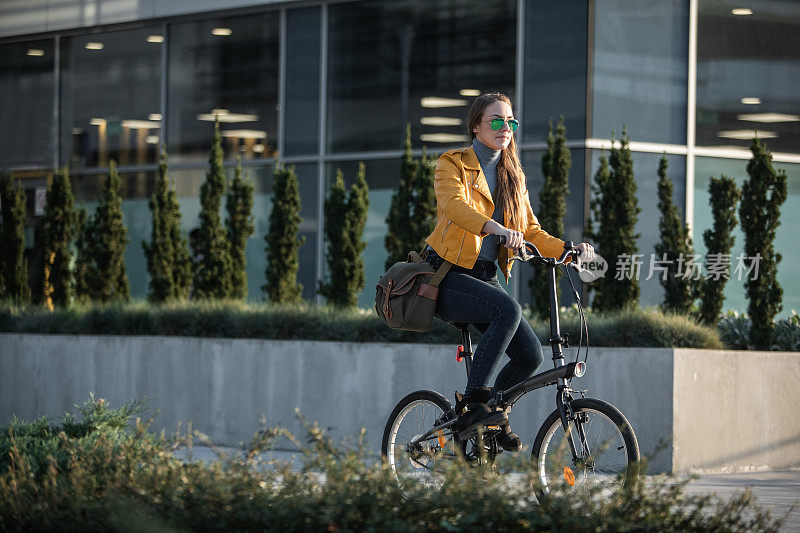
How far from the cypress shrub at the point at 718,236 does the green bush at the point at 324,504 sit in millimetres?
6662

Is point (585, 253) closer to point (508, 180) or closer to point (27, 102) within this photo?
point (508, 180)

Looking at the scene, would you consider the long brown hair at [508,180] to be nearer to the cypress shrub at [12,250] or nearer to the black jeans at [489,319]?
the black jeans at [489,319]

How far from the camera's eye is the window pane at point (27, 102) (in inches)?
685

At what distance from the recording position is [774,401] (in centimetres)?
864

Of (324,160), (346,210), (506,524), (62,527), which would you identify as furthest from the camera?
(324,160)

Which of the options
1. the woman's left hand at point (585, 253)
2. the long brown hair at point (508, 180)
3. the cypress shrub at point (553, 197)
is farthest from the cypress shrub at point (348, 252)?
the woman's left hand at point (585, 253)

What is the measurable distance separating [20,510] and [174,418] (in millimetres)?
5919

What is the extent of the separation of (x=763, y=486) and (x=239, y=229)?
6692 mm

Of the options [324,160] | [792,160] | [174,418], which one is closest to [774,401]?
[174,418]

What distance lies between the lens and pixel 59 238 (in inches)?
544

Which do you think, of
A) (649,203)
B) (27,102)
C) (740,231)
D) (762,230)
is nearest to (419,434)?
(762,230)

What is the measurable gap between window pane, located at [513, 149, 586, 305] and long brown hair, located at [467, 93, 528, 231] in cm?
689

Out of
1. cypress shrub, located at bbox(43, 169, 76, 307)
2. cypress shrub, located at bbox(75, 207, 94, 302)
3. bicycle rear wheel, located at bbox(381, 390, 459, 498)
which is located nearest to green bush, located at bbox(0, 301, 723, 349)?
cypress shrub, located at bbox(75, 207, 94, 302)

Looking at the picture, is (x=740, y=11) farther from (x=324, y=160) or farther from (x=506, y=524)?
(x=506, y=524)
